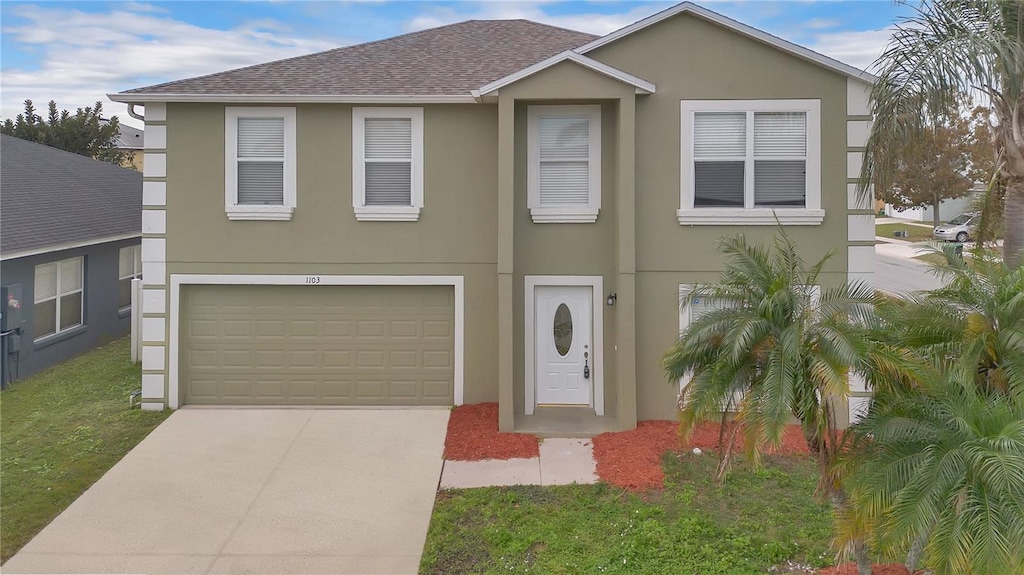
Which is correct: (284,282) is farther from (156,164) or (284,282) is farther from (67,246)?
(67,246)

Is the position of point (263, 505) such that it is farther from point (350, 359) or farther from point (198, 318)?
point (198, 318)

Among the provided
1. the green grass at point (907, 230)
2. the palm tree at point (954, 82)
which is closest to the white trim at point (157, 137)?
the palm tree at point (954, 82)

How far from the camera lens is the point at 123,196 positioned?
849 inches

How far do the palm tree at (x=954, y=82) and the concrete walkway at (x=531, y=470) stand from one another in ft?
17.8

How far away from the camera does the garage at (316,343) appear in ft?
41.0

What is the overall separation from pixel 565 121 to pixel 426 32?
493 cm

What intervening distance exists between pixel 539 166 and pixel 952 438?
7.66 m

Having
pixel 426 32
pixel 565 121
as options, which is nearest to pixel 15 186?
pixel 426 32

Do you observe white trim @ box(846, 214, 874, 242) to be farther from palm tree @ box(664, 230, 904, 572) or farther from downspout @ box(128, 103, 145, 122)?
downspout @ box(128, 103, 145, 122)

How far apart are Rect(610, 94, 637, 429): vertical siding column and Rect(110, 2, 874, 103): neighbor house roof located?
1.08 meters

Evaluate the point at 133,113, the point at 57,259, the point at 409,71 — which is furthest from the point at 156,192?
the point at 57,259

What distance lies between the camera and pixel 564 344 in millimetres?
12148

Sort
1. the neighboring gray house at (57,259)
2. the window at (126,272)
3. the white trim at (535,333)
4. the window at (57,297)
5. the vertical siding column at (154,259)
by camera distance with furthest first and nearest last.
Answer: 1. the window at (126,272)
2. the window at (57,297)
3. the neighboring gray house at (57,259)
4. the vertical siding column at (154,259)
5. the white trim at (535,333)

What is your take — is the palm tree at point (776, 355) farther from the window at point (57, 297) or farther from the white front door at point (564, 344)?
the window at point (57, 297)
